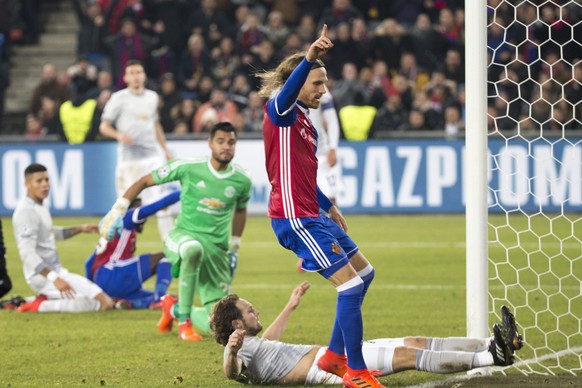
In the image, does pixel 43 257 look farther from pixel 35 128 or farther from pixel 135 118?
pixel 35 128

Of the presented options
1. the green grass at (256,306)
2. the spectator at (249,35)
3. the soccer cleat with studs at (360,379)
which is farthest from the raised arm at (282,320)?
the spectator at (249,35)

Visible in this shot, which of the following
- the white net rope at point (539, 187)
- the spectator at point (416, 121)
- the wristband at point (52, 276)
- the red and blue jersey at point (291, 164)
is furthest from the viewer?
the spectator at point (416, 121)

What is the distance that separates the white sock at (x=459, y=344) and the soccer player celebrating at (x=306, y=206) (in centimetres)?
49

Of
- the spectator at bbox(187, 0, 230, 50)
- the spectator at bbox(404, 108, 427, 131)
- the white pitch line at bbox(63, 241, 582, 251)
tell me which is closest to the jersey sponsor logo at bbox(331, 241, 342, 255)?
the white pitch line at bbox(63, 241, 582, 251)


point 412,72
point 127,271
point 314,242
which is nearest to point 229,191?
point 127,271

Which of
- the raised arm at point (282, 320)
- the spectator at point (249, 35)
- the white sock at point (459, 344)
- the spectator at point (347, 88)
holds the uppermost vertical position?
the spectator at point (249, 35)

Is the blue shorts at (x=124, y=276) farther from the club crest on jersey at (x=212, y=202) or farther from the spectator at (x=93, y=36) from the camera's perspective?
the spectator at (x=93, y=36)

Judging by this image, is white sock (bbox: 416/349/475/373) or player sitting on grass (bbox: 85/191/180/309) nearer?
white sock (bbox: 416/349/475/373)

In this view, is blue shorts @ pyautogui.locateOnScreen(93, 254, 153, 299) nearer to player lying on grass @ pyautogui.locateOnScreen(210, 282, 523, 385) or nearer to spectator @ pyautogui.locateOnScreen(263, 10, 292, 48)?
player lying on grass @ pyautogui.locateOnScreen(210, 282, 523, 385)

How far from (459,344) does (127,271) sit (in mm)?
4324

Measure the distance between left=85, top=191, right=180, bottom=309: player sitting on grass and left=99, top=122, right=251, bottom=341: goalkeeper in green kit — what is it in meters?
1.26

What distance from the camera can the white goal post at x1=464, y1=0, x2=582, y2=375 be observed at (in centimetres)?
659

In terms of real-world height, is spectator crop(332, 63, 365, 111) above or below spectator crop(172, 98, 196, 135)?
above

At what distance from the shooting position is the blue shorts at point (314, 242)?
20.2 feet
